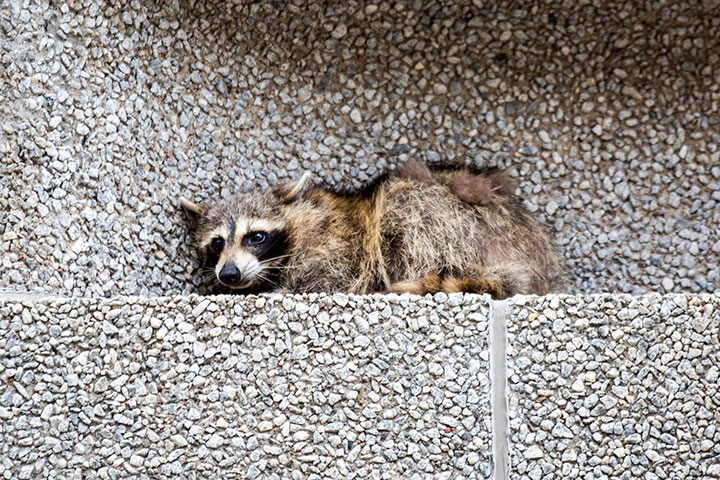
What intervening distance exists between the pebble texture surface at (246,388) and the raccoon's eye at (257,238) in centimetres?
64

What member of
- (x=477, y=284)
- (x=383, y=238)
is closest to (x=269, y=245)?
(x=383, y=238)

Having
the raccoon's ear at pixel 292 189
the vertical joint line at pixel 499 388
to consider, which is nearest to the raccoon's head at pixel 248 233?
the raccoon's ear at pixel 292 189

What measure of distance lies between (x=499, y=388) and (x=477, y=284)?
0.50 m

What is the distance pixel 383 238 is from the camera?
3.55 m

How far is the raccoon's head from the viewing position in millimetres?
3547

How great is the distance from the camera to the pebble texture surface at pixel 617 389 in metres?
2.80

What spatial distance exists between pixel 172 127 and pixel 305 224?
67cm

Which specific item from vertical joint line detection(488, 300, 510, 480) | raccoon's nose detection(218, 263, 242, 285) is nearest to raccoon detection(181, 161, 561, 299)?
raccoon's nose detection(218, 263, 242, 285)

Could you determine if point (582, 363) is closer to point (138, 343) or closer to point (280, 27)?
point (138, 343)

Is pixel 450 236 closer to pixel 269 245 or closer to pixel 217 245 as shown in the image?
pixel 269 245

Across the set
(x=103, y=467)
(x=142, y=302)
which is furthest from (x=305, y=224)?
(x=103, y=467)

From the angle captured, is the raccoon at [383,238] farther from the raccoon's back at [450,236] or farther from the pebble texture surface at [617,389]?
the pebble texture surface at [617,389]

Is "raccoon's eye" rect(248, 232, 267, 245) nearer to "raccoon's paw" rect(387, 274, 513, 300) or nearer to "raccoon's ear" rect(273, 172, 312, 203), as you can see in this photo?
"raccoon's ear" rect(273, 172, 312, 203)

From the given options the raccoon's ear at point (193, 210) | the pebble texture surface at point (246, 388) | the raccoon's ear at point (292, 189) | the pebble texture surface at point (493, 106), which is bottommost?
the pebble texture surface at point (246, 388)
